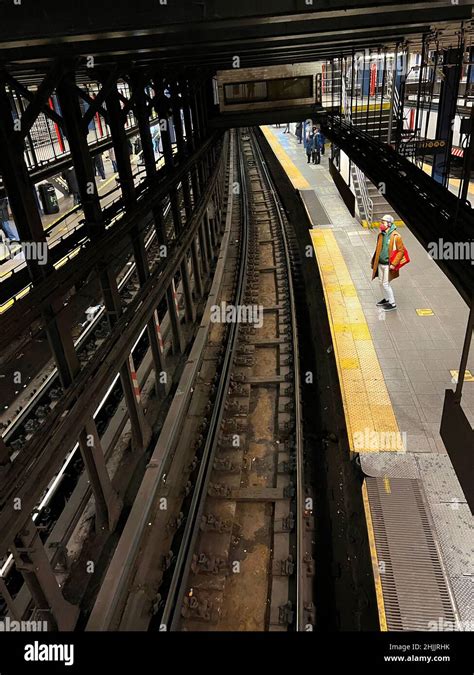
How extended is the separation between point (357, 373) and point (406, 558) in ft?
9.91

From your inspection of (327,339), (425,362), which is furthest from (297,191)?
(425,362)

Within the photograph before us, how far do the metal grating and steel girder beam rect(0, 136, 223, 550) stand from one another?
297 centimetres

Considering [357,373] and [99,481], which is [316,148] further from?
[99,481]

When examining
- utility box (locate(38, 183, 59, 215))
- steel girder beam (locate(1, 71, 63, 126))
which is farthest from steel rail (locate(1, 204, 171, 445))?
utility box (locate(38, 183, 59, 215))

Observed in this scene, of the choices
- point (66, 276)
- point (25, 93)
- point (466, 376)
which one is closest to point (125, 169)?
point (25, 93)

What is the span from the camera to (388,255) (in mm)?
8195

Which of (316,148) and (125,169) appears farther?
(316,148)

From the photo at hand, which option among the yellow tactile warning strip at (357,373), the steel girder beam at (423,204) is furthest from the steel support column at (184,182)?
the steel girder beam at (423,204)

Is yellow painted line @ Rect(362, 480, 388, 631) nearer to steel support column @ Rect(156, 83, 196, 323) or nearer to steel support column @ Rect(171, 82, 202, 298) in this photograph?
steel support column @ Rect(156, 83, 196, 323)

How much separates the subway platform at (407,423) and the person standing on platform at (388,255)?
499 millimetres

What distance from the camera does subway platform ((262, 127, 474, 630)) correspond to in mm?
4184

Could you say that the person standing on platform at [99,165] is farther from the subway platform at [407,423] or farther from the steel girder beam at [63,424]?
the steel girder beam at [63,424]

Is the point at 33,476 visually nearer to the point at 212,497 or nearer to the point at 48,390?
the point at 212,497

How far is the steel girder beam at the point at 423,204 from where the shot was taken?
9.66 ft
